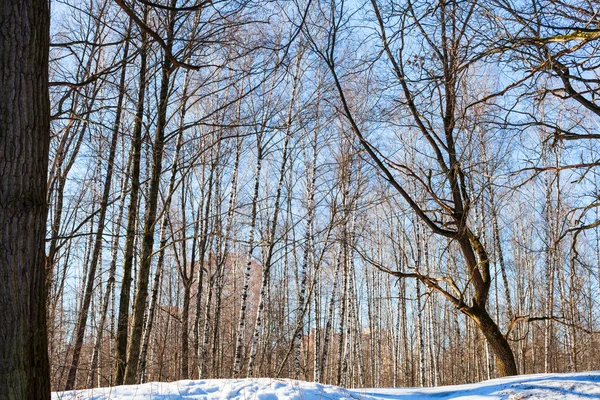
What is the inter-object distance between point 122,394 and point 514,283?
20613mm

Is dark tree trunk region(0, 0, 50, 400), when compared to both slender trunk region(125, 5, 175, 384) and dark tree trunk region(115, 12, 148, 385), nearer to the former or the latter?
slender trunk region(125, 5, 175, 384)

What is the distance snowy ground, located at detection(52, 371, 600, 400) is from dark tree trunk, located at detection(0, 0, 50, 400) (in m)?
1.85

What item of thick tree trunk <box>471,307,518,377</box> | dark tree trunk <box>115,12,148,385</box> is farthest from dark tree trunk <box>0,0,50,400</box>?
thick tree trunk <box>471,307,518,377</box>

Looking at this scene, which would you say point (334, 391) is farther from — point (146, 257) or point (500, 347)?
point (146, 257)

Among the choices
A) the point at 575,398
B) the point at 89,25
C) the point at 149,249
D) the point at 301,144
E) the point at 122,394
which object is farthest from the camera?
the point at 301,144

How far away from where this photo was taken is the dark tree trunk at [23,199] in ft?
7.43

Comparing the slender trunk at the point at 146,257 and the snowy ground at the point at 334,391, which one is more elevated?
the slender trunk at the point at 146,257

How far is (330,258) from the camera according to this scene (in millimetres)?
18812

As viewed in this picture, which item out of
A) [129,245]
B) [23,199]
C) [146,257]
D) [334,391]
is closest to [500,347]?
[334,391]

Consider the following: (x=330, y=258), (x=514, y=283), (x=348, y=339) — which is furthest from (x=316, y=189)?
(x=514, y=283)

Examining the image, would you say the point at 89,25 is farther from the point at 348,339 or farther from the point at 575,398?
the point at 348,339

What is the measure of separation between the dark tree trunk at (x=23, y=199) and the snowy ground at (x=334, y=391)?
1.85 m

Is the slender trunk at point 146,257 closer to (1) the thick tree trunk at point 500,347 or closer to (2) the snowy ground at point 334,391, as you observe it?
(2) the snowy ground at point 334,391

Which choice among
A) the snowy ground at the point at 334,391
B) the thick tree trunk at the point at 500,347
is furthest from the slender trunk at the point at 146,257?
the thick tree trunk at the point at 500,347
